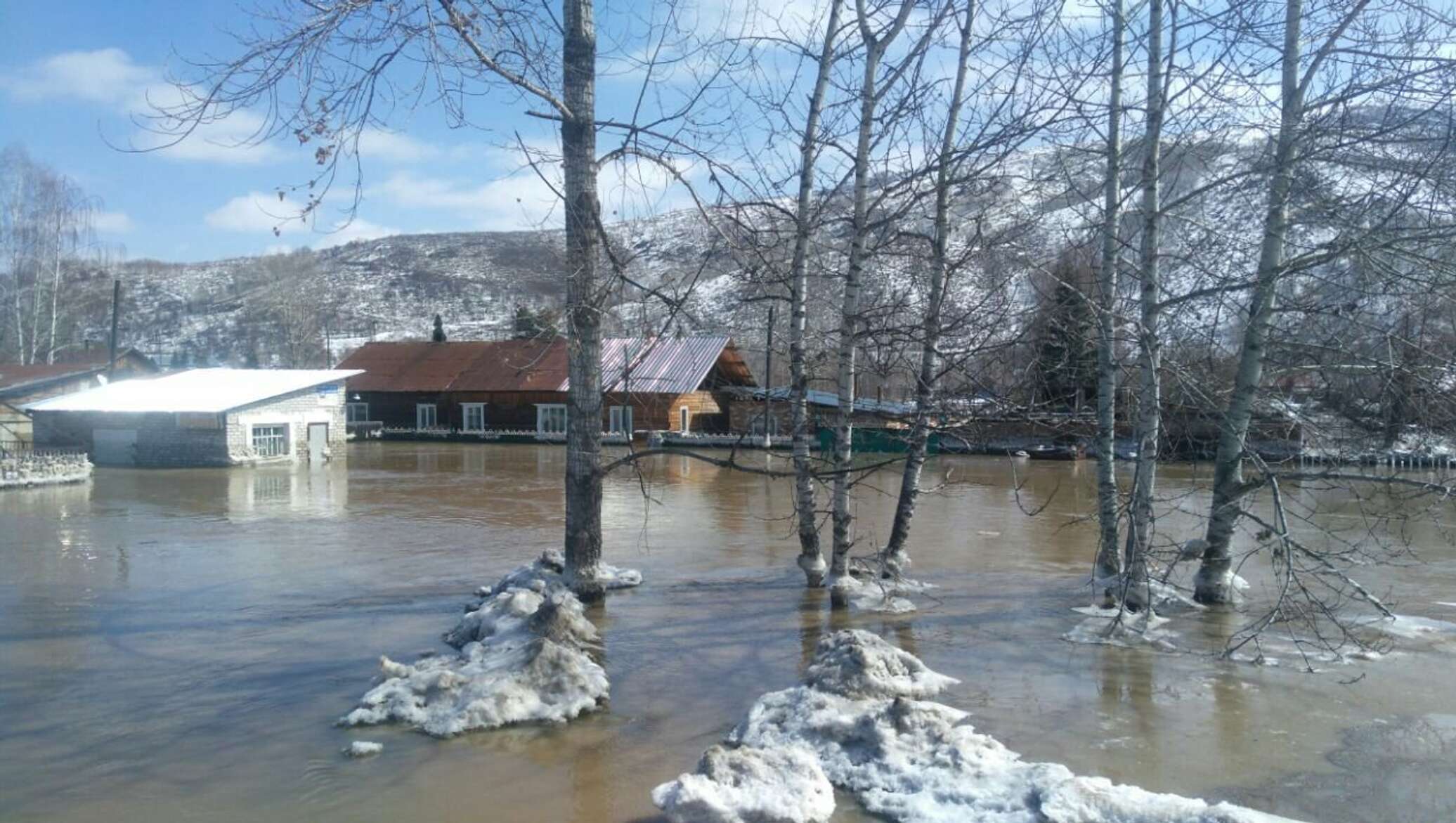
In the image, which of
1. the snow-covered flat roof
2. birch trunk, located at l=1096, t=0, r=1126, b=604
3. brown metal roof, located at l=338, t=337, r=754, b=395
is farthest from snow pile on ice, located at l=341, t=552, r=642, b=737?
brown metal roof, located at l=338, t=337, r=754, b=395

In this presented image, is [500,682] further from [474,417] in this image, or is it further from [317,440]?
[474,417]

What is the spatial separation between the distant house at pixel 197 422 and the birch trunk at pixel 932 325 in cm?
2476

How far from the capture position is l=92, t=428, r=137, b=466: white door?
1260 inches

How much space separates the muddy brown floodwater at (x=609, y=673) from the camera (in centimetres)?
591

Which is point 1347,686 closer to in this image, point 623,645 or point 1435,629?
point 1435,629

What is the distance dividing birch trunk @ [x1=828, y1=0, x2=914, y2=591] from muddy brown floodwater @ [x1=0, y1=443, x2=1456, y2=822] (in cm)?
105

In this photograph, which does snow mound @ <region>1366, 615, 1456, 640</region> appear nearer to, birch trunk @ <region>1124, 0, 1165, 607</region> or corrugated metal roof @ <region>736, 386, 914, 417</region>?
birch trunk @ <region>1124, 0, 1165, 607</region>

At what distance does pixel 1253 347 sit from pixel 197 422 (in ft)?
98.6

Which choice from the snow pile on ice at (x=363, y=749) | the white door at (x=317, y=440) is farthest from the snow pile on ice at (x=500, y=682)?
the white door at (x=317, y=440)

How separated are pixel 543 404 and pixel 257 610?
32.9m

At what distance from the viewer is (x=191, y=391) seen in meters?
34.0

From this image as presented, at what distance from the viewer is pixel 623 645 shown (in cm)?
920

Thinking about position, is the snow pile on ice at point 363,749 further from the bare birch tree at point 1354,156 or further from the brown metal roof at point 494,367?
the brown metal roof at point 494,367

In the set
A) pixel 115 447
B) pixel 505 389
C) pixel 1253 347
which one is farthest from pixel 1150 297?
pixel 505 389
